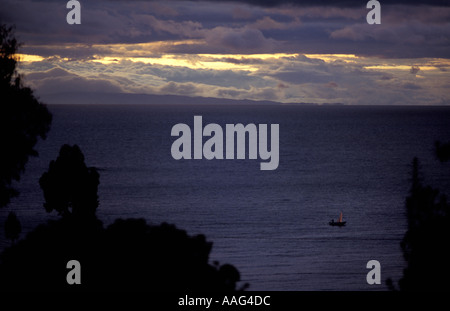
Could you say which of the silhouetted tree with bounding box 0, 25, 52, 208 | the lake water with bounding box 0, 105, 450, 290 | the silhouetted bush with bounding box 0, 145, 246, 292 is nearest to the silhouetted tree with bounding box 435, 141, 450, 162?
the silhouetted bush with bounding box 0, 145, 246, 292

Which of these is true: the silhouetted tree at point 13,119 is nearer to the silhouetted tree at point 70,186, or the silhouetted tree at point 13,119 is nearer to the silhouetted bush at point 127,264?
the silhouetted bush at point 127,264

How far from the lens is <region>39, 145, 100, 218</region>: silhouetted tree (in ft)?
122

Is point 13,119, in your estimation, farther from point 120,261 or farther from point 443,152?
point 443,152

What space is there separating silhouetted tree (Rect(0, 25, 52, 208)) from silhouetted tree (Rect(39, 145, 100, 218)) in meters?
9.99

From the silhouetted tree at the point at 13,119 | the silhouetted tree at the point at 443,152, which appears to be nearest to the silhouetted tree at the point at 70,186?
the silhouetted tree at the point at 13,119

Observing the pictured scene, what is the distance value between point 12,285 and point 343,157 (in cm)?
14479

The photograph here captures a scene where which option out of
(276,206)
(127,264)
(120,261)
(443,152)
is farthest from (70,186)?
(276,206)

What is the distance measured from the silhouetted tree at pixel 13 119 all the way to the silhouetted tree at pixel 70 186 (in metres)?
9.99

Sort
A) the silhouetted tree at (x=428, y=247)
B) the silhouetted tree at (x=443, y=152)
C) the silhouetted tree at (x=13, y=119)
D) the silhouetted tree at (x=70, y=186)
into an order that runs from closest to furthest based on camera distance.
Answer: the silhouetted tree at (x=443, y=152) → the silhouetted tree at (x=428, y=247) → the silhouetted tree at (x=13, y=119) → the silhouetted tree at (x=70, y=186)

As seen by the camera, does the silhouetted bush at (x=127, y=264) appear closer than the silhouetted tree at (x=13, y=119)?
Yes

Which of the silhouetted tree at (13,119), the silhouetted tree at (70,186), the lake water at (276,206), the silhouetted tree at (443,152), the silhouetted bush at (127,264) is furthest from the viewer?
the lake water at (276,206)

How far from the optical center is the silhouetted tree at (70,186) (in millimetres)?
37312

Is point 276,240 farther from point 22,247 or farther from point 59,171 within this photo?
point 22,247

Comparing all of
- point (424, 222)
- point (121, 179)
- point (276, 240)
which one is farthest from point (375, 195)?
point (424, 222)
